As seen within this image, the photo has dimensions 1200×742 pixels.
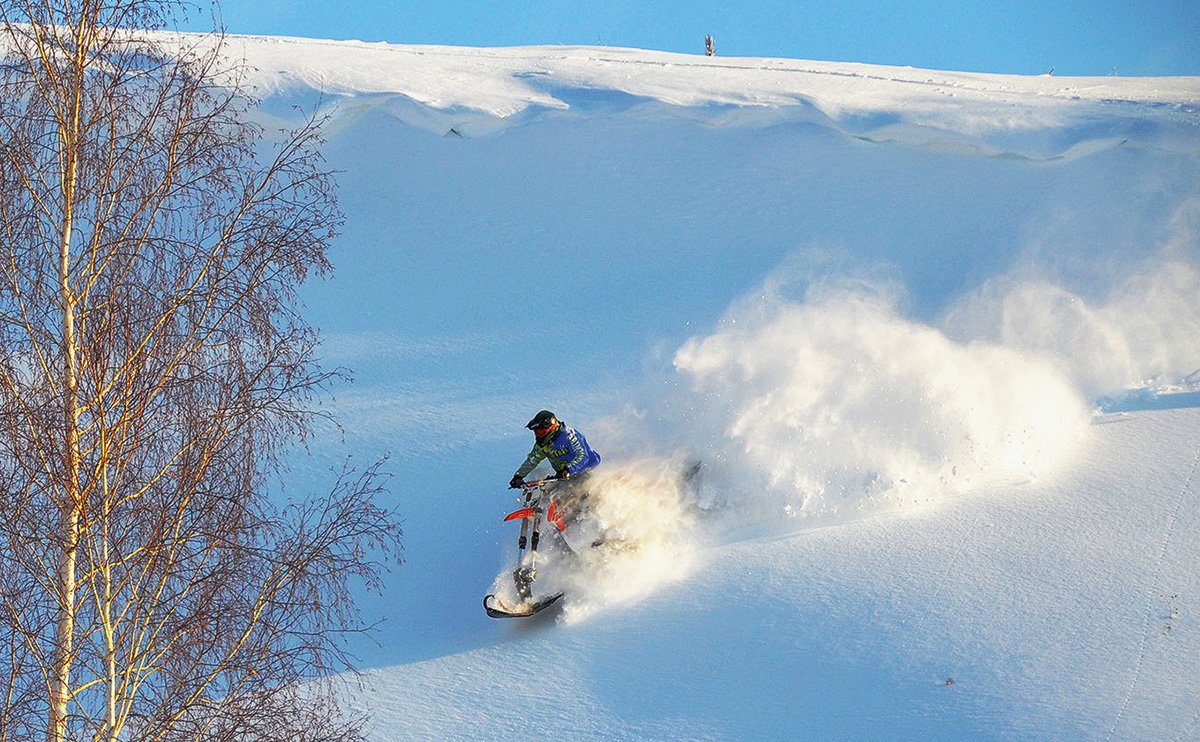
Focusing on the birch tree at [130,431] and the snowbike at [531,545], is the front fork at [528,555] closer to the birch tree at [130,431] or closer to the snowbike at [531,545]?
the snowbike at [531,545]

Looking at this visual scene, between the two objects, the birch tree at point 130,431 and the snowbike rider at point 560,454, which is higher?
the snowbike rider at point 560,454

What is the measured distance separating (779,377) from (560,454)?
255 centimetres

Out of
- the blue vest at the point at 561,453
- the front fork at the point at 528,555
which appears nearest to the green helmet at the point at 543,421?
the blue vest at the point at 561,453

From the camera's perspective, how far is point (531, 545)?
8.66 m

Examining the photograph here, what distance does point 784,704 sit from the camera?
7.39 metres

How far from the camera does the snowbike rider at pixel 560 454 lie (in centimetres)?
888

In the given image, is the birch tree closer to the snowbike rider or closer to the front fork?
the front fork

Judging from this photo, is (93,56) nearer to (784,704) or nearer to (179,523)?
(179,523)

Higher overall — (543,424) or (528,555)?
(543,424)

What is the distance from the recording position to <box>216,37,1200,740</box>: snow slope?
298 inches

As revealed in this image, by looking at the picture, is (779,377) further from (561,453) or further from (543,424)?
(543,424)

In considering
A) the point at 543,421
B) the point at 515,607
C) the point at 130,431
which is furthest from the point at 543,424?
the point at 130,431

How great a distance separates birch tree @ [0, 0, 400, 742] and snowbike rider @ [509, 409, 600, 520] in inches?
147

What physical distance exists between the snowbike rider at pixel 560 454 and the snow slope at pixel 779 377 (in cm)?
34
